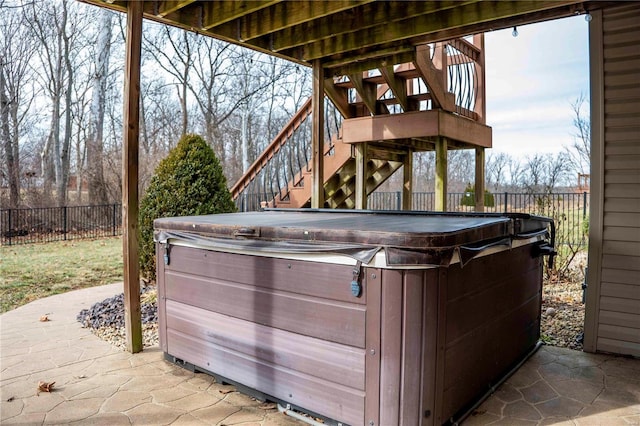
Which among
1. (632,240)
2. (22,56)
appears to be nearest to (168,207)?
(632,240)

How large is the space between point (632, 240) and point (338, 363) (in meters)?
2.55

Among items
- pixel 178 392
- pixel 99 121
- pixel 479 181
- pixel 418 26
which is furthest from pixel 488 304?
pixel 99 121

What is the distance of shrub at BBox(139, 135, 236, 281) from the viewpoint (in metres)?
5.11

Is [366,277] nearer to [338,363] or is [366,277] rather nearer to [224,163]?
[338,363]

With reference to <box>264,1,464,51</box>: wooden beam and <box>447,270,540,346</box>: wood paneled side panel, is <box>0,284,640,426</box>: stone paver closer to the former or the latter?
<box>447,270,540,346</box>: wood paneled side panel

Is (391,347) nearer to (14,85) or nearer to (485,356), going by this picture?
(485,356)

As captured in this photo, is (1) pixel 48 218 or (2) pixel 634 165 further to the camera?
(1) pixel 48 218

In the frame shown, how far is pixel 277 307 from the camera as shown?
238cm

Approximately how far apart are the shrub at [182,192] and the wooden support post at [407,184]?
2.84 meters

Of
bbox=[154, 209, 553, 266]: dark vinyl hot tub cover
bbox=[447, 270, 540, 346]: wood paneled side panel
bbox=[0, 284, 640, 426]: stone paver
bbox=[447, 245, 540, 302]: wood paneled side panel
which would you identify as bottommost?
bbox=[0, 284, 640, 426]: stone paver

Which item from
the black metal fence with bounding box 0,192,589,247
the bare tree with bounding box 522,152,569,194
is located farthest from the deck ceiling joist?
the bare tree with bounding box 522,152,569,194

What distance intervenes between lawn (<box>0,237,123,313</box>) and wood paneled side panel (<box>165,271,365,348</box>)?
316 cm

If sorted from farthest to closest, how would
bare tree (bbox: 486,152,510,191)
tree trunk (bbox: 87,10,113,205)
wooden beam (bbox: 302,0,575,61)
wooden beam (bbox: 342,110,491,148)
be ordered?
A: bare tree (bbox: 486,152,510,191)
tree trunk (bbox: 87,10,113,205)
wooden beam (bbox: 342,110,491,148)
wooden beam (bbox: 302,0,575,61)

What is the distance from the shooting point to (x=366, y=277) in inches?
79.6
